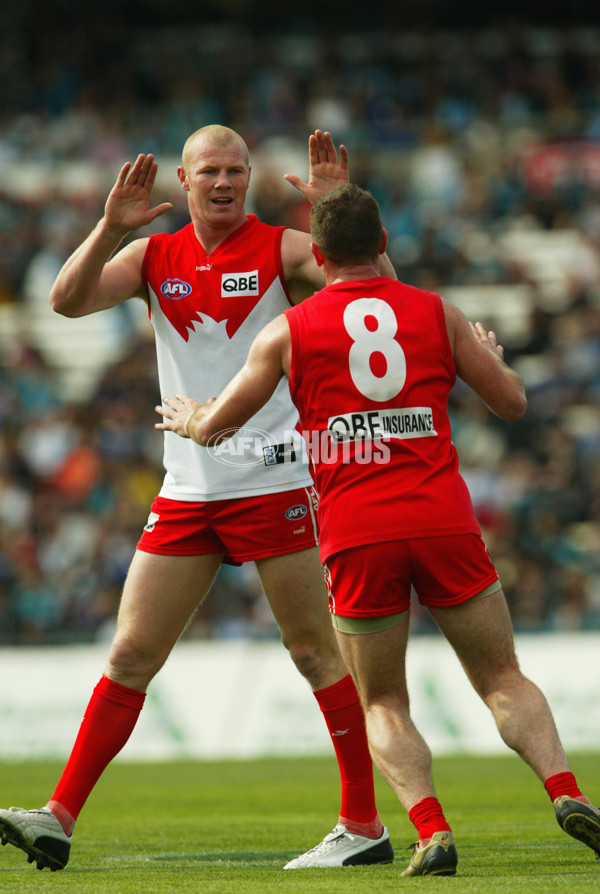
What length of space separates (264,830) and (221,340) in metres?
2.73

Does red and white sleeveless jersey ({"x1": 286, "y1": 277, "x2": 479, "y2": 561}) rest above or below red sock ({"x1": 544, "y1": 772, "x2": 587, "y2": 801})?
above

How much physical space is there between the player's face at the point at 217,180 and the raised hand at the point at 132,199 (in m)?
0.15

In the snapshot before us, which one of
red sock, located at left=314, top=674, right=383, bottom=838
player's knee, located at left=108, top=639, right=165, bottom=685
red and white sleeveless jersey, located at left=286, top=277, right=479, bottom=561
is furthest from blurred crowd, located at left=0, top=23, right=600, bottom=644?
red and white sleeveless jersey, located at left=286, top=277, right=479, bottom=561

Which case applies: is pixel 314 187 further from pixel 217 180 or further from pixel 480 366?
pixel 480 366

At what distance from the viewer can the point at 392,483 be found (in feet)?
15.7

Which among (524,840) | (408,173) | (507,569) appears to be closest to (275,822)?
(524,840)

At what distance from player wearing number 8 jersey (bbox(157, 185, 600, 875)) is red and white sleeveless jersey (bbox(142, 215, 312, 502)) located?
27.4 inches

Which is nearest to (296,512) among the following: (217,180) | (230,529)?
(230,529)

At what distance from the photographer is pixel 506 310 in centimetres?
1744

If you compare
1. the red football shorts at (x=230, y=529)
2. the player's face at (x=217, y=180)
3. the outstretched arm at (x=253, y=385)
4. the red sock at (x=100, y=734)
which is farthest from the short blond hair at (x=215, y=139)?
the red sock at (x=100, y=734)

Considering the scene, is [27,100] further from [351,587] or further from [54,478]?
[351,587]

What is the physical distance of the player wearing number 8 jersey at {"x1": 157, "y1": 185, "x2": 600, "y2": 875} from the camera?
475 cm

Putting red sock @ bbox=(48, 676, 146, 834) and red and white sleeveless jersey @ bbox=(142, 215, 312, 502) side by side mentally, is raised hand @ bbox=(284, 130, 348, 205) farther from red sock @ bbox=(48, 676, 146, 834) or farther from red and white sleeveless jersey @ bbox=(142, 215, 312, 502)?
red sock @ bbox=(48, 676, 146, 834)

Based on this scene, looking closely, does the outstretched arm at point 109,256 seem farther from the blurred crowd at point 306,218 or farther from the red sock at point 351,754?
the blurred crowd at point 306,218
